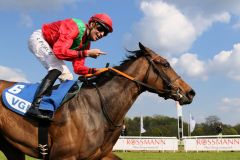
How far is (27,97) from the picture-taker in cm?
687

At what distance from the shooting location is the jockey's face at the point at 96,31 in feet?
23.8

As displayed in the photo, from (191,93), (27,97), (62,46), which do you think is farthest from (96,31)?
(191,93)

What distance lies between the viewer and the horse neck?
7090 mm

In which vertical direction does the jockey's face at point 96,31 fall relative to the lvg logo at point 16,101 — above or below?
above

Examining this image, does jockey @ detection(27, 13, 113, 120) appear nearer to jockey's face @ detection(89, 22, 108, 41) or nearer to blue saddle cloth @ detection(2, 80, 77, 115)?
jockey's face @ detection(89, 22, 108, 41)

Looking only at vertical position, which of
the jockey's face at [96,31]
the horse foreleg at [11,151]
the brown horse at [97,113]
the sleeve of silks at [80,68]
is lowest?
the horse foreleg at [11,151]

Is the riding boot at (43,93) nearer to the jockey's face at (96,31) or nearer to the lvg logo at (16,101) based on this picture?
the lvg logo at (16,101)

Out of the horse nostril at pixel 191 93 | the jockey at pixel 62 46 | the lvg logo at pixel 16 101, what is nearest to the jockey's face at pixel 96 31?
the jockey at pixel 62 46

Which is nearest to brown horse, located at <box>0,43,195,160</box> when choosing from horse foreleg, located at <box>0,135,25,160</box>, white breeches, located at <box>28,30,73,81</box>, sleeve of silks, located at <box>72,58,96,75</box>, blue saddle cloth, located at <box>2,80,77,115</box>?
horse foreleg, located at <box>0,135,25,160</box>

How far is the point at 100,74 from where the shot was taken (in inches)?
297

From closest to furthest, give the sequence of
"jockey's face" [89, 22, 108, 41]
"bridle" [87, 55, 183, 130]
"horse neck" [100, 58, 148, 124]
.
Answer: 1. "horse neck" [100, 58, 148, 124]
2. "jockey's face" [89, 22, 108, 41]
3. "bridle" [87, 55, 183, 130]

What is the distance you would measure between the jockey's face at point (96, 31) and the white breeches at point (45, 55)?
74 centimetres

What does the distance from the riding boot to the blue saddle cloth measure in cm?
8

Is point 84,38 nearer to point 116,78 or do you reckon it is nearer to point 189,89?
point 116,78
